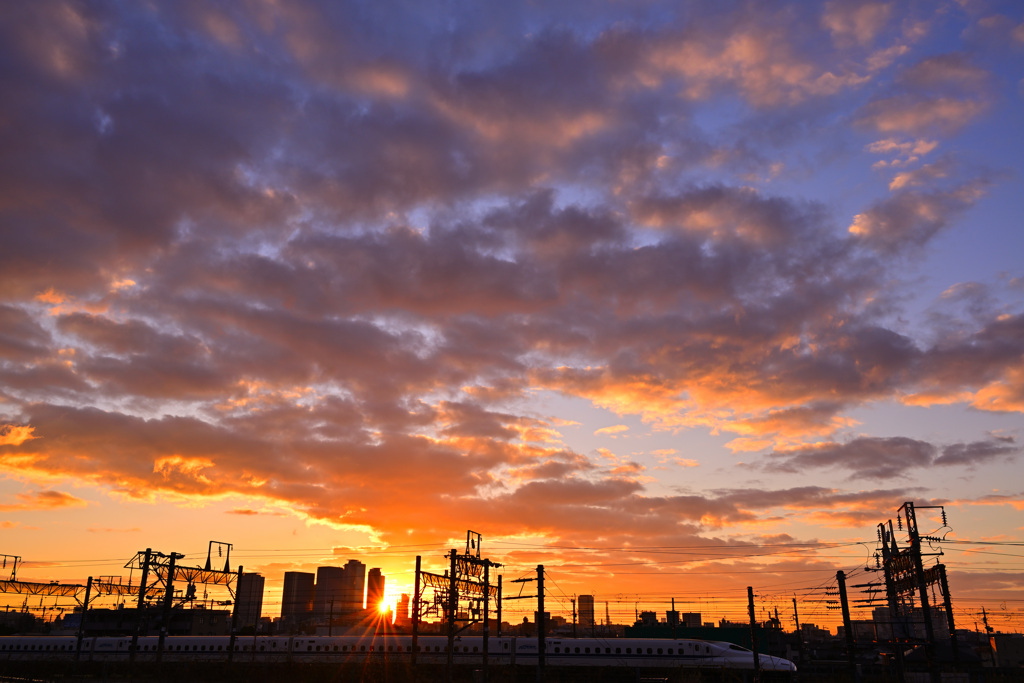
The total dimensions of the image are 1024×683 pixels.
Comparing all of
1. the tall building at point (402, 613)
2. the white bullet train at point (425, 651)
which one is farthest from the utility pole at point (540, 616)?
the tall building at point (402, 613)

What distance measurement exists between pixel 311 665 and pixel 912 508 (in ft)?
173

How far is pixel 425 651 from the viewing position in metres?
68.2

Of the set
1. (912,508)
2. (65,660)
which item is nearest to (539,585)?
(912,508)

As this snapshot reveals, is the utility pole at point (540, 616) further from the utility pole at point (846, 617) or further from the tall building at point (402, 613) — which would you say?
the tall building at point (402, 613)

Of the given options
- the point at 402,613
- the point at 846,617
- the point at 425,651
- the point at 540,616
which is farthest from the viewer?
the point at 402,613

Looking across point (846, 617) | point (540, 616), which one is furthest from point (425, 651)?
point (846, 617)

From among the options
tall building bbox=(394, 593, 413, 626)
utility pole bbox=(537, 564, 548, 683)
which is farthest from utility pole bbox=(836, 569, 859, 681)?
tall building bbox=(394, 593, 413, 626)

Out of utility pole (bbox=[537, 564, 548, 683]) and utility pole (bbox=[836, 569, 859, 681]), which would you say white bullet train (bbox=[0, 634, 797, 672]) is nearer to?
utility pole (bbox=[537, 564, 548, 683])

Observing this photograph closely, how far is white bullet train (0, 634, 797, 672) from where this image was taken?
58812 millimetres

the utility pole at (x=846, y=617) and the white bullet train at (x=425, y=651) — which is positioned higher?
the utility pole at (x=846, y=617)

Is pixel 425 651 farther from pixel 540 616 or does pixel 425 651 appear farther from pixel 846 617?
pixel 846 617

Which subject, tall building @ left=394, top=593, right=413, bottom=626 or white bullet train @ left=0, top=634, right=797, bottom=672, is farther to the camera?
tall building @ left=394, top=593, right=413, bottom=626

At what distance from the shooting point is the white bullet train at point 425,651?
193 ft

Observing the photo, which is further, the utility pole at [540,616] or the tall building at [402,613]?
the tall building at [402,613]
